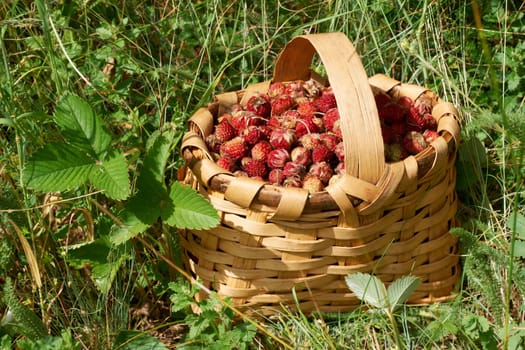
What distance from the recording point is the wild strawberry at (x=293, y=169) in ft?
4.66

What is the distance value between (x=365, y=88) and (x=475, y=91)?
694 mm

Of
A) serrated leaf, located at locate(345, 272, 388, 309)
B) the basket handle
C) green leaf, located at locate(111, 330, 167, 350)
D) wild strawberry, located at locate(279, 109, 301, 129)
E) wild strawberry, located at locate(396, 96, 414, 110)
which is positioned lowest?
green leaf, located at locate(111, 330, 167, 350)

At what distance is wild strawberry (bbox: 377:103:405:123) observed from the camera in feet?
5.07

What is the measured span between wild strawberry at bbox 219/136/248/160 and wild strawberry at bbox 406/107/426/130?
→ 1.20 ft

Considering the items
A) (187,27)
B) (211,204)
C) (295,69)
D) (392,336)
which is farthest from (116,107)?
(392,336)

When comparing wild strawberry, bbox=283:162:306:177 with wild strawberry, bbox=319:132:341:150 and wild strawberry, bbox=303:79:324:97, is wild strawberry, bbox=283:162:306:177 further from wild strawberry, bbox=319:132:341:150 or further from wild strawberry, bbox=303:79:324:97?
wild strawberry, bbox=303:79:324:97

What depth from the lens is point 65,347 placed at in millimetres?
1244

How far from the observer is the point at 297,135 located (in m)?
1.52

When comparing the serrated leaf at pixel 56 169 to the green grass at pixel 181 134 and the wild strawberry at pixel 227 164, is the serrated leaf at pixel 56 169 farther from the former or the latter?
the wild strawberry at pixel 227 164

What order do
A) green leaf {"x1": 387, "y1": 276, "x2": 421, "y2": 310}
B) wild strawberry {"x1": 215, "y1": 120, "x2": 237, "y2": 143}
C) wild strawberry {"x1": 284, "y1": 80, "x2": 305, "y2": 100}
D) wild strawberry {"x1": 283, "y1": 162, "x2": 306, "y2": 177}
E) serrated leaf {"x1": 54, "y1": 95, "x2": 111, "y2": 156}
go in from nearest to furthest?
green leaf {"x1": 387, "y1": 276, "x2": 421, "y2": 310}
serrated leaf {"x1": 54, "y1": 95, "x2": 111, "y2": 156}
wild strawberry {"x1": 283, "y1": 162, "x2": 306, "y2": 177}
wild strawberry {"x1": 215, "y1": 120, "x2": 237, "y2": 143}
wild strawberry {"x1": 284, "y1": 80, "x2": 305, "y2": 100}

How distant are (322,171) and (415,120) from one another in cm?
27

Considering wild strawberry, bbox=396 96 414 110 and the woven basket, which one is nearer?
the woven basket

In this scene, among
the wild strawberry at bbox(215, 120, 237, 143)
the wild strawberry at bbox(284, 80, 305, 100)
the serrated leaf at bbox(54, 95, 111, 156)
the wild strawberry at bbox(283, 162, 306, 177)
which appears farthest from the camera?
the wild strawberry at bbox(284, 80, 305, 100)

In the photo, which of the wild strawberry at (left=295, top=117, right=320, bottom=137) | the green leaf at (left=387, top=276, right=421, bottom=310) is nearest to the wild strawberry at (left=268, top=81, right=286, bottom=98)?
the wild strawberry at (left=295, top=117, right=320, bottom=137)
